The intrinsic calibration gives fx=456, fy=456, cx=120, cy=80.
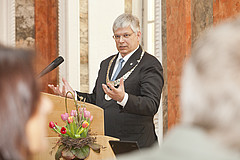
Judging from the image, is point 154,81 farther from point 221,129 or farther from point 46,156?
point 221,129

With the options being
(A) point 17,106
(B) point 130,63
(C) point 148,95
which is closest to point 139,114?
(C) point 148,95

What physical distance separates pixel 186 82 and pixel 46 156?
90.9 inches

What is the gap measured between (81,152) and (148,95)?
95cm

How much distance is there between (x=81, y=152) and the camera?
9.19 ft

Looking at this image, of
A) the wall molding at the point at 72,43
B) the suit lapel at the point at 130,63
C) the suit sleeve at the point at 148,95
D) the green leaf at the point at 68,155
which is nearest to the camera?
the green leaf at the point at 68,155

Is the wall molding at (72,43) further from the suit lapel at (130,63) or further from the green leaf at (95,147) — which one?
the green leaf at (95,147)

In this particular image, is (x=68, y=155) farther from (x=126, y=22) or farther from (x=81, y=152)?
(x=126, y=22)

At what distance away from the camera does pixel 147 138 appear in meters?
3.66

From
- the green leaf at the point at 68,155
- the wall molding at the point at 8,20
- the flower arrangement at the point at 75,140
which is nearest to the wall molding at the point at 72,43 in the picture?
the wall molding at the point at 8,20

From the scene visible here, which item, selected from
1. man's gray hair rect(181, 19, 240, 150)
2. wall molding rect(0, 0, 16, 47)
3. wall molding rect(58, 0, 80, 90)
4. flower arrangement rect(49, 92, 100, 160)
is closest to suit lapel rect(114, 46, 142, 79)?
flower arrangement rect(49, 92, 100, 160)

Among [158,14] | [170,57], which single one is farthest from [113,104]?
[158,14]

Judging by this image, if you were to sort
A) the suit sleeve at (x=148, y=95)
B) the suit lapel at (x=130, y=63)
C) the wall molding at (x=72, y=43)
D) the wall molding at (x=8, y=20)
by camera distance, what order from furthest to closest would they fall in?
the wall molding at (x=8, y=20) → the wall molding at (x=72, y=43) → the suit lapel at (x=130, y=63) → the suit sleeve at (x=148, y=95)

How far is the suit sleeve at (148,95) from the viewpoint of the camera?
344cm

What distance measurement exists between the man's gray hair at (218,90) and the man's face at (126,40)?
10.4ft
